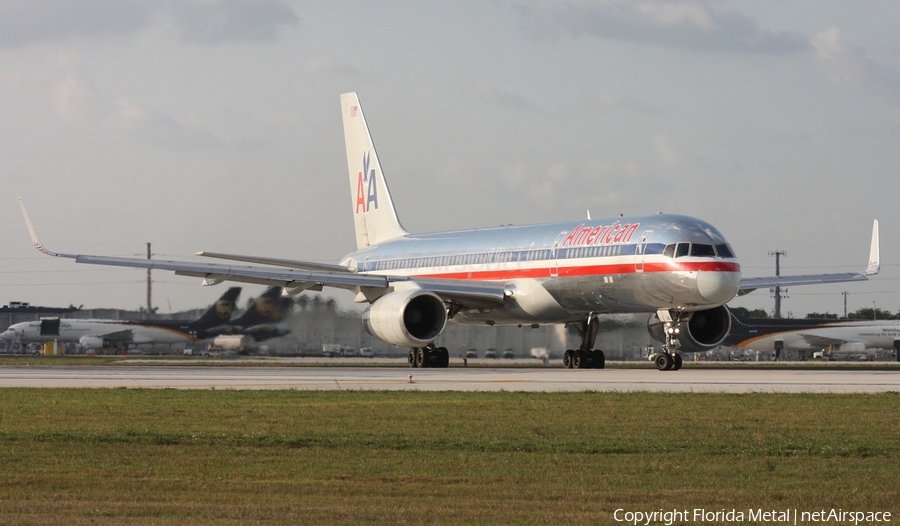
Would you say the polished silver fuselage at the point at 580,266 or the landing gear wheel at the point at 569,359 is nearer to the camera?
the polished silver fuselage at the point at 580,266

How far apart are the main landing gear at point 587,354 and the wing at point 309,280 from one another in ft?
9.87

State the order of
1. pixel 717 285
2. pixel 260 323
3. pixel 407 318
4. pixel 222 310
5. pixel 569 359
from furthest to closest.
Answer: pixel 222 310, pixel 260 323, pixel 569 359, pixel 407 318, pixel 717 285

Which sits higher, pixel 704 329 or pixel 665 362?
pixel 704 329

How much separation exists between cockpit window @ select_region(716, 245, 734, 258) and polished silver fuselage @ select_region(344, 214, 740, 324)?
0.06 m

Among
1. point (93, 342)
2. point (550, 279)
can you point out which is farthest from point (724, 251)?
point (93, 342)

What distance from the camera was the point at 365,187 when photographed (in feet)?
157

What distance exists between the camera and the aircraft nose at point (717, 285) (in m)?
31.0

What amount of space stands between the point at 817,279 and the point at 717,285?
28.8ft

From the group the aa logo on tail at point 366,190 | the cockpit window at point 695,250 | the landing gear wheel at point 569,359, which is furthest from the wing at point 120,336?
the cockpit window at point 695,250

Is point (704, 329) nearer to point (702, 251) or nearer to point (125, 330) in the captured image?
point (702, 251)

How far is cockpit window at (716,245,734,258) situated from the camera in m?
31.6

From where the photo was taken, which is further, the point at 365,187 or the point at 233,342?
the point at 233,342

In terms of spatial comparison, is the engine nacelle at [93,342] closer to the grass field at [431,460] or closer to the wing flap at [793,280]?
the wing flap at [793,280]

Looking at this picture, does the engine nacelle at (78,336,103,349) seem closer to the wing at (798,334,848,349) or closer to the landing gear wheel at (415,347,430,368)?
the wing at (798,334,848,349)
